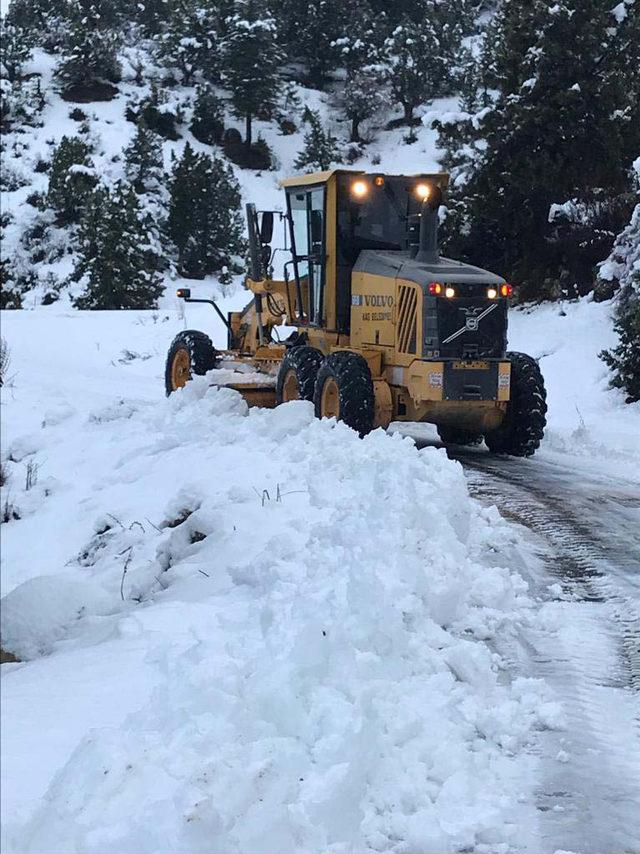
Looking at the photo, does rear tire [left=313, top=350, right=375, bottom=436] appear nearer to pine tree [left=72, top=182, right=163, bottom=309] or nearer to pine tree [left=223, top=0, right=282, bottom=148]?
pine tree [left=72, top=182, right=163, bottom=309]

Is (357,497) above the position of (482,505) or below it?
above

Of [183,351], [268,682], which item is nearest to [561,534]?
[268,682]

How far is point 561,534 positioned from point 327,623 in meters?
3.51

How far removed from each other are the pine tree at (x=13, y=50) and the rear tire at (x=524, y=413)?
45.8 m

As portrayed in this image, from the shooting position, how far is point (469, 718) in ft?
12.8

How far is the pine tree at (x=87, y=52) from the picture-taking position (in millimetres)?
51312

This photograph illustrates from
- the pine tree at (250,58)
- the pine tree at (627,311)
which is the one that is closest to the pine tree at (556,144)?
the pine tree at (627,311)

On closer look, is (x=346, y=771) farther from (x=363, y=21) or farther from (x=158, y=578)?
(x=363, y=21)

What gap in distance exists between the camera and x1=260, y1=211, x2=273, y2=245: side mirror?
1162cm

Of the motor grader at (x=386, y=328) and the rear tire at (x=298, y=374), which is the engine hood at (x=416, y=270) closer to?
the motor grader at (x=386, y=328)

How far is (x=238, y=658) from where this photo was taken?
3.50 metres

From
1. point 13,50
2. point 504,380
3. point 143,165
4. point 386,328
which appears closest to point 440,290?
point 386,328

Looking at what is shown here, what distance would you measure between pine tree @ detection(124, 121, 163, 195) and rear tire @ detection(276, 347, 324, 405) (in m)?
34.5

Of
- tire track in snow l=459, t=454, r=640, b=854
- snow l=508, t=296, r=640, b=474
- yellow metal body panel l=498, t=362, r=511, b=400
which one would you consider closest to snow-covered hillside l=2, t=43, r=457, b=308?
snow l=508, t=296, r=640, b=474
